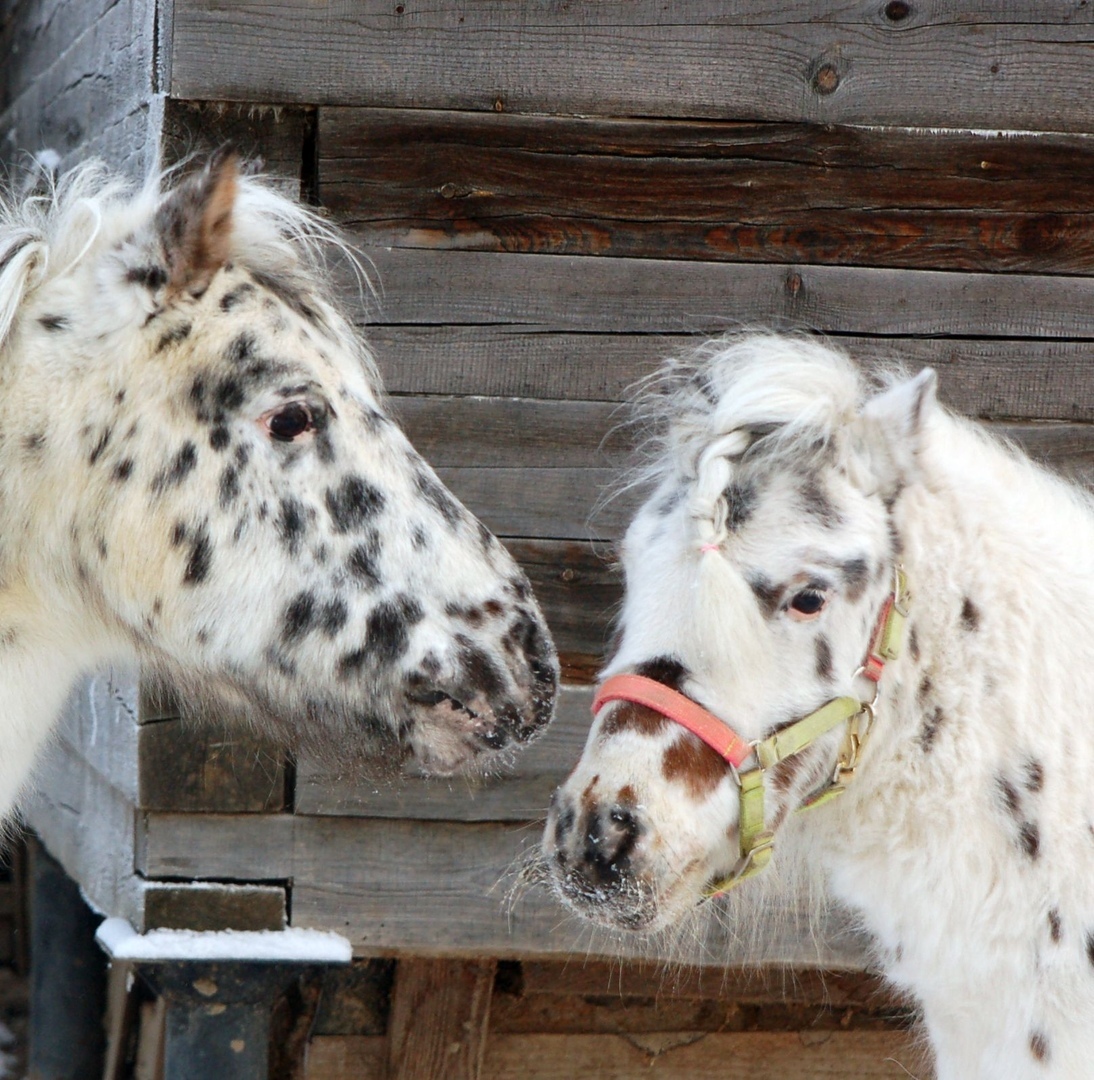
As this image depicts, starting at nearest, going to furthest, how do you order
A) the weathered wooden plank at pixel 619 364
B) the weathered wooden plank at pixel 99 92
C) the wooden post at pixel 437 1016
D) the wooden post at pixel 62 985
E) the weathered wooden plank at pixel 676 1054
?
the weathered wooden plank at pixel 99 92 → the weathered wooden plank at pixel 619 364 → the wooden post at pixel 437 1016 → the weathered wooden plank at pixel 676 1054 → the wooden post at pixel 62 985

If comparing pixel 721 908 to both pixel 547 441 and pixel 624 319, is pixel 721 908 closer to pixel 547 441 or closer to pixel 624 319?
pixel 547 441

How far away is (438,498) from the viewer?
2.18 metres

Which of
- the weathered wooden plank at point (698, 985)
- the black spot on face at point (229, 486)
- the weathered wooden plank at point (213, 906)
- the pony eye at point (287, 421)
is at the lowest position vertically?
the weathered wooden plank at point (698, 985)

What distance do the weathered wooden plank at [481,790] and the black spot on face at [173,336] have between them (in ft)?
4.77

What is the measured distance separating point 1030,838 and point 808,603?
1.69 feet

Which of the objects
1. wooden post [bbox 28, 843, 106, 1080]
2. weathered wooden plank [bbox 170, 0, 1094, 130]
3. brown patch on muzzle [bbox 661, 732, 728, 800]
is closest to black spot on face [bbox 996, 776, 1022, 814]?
brown patch on muzzle [bbox 661, 732, 728, 800]

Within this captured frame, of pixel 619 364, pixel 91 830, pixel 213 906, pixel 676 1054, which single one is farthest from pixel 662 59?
pixel 676 1054

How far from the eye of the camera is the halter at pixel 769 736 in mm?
2025

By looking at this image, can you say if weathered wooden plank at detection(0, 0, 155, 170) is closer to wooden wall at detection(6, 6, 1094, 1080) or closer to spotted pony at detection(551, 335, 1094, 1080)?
wooden wall at detection(6, 6, 1094, 1080)

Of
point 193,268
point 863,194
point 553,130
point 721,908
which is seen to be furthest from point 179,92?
point 721,908

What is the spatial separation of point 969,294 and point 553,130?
113cm

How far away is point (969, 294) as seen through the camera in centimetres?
319

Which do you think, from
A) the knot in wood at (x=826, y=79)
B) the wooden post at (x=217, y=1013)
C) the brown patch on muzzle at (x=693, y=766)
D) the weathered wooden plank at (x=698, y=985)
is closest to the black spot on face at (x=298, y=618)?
the brown patch on muzzle at (x=693, y=766)

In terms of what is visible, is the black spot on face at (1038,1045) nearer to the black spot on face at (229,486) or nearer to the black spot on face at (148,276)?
the black spot on face at (229,486)
